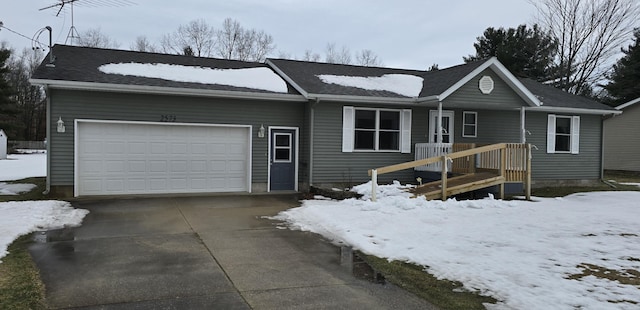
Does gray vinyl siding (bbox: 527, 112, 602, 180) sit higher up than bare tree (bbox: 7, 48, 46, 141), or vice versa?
bare tree (bbox: 7, 48, 46, 141)

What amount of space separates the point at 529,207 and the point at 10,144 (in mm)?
41704

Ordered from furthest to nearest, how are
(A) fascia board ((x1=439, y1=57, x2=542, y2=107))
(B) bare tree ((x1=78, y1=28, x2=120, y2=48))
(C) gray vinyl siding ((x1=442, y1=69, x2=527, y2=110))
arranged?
(B) bare tree ((x1=78, y1=28, x2=120, y2=48)), (C) gray vinyl siding ((x1=442, y1=69, x2=527, y2=110)), (A) fascia board ((x1=439, y1=57, x2=542, y2=107))

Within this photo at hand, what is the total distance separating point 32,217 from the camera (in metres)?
8.24

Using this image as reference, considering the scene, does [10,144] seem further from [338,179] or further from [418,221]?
[418,221]

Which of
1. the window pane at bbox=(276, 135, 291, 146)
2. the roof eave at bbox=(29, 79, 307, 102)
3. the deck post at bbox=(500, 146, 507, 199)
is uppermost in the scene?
the roof eave at bbox=(29, 79, 307, 102)

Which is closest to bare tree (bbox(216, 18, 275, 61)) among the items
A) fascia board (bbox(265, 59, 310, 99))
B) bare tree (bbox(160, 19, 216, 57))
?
bare tree (bbox(160, 19, 216, 57))

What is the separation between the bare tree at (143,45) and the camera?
38.5 m

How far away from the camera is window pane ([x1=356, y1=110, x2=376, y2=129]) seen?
44.1 ft

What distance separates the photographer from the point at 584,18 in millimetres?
27328

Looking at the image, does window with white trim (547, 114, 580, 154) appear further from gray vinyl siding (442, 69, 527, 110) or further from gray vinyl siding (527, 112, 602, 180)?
gray vinyl siding (442, 69, 527, 110)

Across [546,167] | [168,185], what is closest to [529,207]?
[546,167]

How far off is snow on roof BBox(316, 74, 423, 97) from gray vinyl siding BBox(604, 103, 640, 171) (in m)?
14.6

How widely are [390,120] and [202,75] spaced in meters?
5.58

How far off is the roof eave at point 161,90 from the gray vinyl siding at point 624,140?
19.2m
